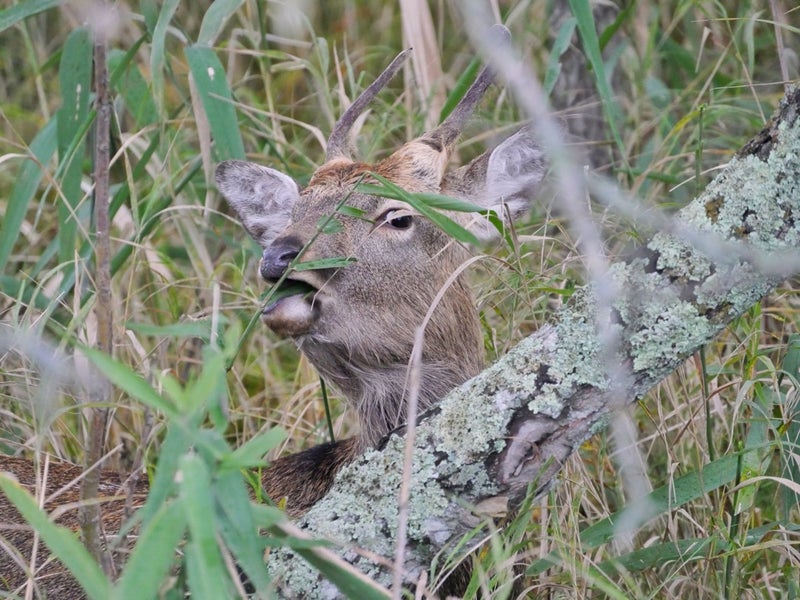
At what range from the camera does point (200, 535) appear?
5.57 feet

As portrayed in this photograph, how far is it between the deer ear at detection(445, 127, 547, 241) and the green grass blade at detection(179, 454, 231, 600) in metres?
1.81

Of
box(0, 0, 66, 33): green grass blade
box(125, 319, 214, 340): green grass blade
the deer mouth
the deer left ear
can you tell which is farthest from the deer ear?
box(125, 319, 214, 340): green grass blade

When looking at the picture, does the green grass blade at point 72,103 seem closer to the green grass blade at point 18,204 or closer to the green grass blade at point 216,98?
the green grass blade at point 18,204

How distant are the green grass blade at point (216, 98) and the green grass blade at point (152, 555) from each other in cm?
206

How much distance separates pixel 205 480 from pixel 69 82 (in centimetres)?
207

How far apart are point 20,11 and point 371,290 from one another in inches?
46.4

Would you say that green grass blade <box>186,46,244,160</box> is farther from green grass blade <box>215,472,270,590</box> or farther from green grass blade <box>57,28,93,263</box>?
green grass blade <box>215,472,270,590</box>

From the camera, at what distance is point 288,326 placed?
292 cm

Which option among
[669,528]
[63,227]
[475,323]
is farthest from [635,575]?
[63,227]

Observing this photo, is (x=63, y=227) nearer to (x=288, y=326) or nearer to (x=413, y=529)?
(x=288, y=326)

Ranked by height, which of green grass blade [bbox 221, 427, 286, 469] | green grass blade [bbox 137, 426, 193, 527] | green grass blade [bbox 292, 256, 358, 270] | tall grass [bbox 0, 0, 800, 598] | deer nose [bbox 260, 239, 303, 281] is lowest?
tall grass [bbox 0, 0, 800, 598]

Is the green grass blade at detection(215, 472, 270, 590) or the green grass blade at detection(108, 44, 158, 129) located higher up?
the green grass blade at detection(215, 472, 270, 590)

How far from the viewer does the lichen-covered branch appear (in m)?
2.28

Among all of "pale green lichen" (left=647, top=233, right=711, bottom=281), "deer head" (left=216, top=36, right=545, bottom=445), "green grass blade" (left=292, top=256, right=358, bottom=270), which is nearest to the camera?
"pale green lichen" (left=647, top=233, right=711, bottom=281)
